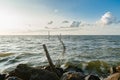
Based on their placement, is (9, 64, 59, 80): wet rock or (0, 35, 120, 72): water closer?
(9, 64, 59, 80): wet rock

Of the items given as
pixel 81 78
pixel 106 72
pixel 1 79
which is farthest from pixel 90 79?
pixel 106 72

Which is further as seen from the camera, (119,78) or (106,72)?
(106,72)

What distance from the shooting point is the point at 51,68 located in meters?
16.7

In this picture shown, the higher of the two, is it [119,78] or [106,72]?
[119,78]

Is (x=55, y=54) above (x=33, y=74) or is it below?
below

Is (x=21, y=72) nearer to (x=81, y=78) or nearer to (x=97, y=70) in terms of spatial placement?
(x=81, y=78)

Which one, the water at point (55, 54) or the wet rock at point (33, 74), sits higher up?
the wet rock at point (33, 74)

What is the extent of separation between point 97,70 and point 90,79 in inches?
399

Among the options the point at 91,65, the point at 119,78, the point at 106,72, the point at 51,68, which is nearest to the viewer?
the point at 119,78

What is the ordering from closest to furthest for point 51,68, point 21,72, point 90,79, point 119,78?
point 119,78 → point 90,79 → point 21,72 → point 51,68

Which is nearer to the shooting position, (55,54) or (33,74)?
(33,74)

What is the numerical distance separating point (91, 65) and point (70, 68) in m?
6.24

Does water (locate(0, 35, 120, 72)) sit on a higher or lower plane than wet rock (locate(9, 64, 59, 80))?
lower

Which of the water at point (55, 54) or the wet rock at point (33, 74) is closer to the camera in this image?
the wet rock at point (33, 74)
